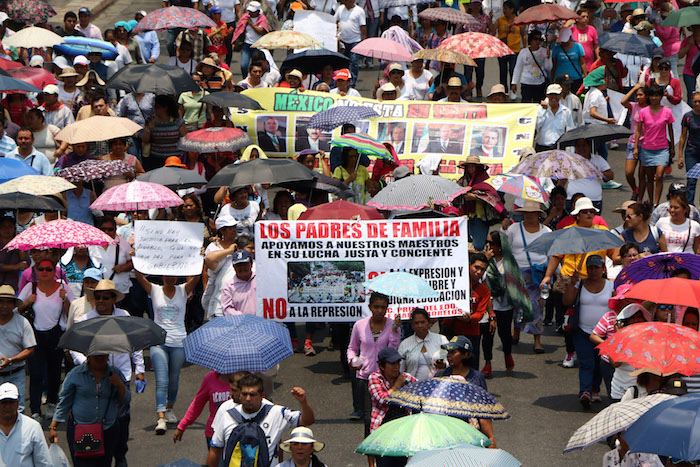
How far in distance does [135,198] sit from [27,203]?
1.17 m

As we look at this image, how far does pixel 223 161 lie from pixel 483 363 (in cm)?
521

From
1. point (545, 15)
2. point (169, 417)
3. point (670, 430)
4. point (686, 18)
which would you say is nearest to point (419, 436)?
point (670, 430)

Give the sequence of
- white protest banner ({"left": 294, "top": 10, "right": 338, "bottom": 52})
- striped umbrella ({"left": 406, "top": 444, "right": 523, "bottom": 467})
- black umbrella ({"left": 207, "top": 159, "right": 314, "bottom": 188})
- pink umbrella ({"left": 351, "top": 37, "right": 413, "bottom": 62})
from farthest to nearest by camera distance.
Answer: white protest banner ({"left": 294, "top": 10, "right": 338, "bottom": 52})
pink umbrella ({"left": 351, "top": 37, "right": 413, "bottom": 62})
black umbrella ({"left": 207, "top": 159, "right": 314, "bottom": 188})
striped umbrella ({"left": 406, "top": 444, "right": 523, "bottom": 467})

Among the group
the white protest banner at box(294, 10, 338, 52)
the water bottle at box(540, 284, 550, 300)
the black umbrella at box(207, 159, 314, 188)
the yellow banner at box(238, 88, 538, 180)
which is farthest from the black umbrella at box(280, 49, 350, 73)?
the water bottle at box(540, 284, 550, 300)

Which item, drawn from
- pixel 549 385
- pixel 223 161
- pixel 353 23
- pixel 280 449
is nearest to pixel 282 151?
pixel 223 161

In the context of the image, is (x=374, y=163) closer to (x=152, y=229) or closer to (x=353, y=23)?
(x=152, y=229)

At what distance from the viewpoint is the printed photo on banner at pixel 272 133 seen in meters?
18.7

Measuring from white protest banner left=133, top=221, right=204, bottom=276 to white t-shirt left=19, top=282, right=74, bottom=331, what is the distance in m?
0.92

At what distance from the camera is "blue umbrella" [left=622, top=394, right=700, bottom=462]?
7094mm

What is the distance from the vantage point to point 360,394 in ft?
37.9

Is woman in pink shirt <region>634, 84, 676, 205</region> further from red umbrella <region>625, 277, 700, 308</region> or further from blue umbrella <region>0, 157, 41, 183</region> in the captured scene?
blue umbrella <region>0, 157, 41, 183</region>

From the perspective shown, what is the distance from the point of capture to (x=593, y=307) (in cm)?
1200

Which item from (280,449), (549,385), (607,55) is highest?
(607,55)

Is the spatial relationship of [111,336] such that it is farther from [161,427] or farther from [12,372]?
[161,427]
